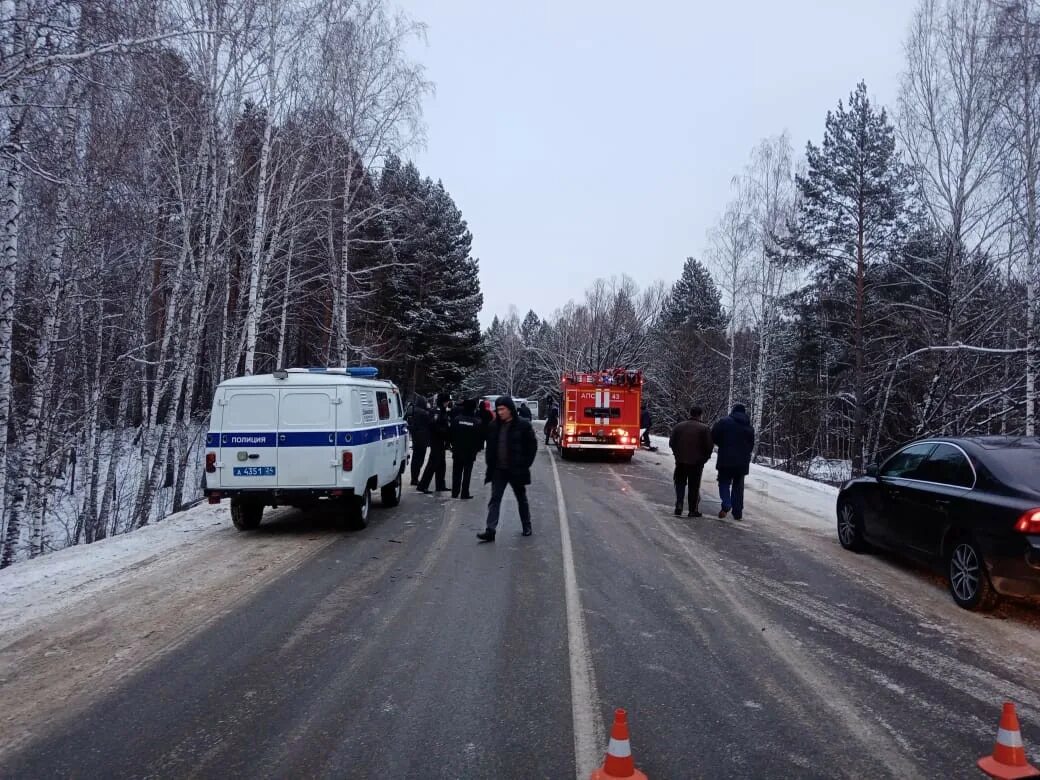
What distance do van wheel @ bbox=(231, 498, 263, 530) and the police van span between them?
0.01 m

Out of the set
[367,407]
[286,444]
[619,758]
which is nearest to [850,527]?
[367,407]

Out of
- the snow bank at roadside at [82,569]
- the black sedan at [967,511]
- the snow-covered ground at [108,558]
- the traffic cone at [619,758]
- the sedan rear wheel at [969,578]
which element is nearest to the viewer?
the traffic cone at [619,758]

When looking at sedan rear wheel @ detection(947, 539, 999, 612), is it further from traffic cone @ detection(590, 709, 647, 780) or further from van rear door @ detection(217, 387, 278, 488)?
van rear door @ detection(217, 387, 278, 488)

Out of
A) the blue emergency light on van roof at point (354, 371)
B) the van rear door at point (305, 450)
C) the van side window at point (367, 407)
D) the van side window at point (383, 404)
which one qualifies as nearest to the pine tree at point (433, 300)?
the van side window at point (383, 404)

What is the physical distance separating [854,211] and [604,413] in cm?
1278

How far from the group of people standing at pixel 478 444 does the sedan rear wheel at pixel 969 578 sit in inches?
180

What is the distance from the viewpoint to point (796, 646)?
5355 millimetres

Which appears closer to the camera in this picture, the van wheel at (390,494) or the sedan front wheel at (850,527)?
the sedan front wheel at (850,527)

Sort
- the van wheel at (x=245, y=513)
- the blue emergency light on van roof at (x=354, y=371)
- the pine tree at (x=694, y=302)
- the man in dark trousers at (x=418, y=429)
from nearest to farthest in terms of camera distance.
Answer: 1. the van wheel at (x=245, y=513)
2. the blue emergency light on van roof at (x=354, y=371)
3. the man in dark trousers at (x=418, y=429)
4. the pine tree at (x=694, y=302)

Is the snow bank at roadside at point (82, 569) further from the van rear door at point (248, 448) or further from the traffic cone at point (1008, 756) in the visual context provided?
the traffic cone at point (1008, 756)

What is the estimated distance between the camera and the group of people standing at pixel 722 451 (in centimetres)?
1112

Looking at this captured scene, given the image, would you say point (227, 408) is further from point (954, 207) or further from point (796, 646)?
point (954, 207)

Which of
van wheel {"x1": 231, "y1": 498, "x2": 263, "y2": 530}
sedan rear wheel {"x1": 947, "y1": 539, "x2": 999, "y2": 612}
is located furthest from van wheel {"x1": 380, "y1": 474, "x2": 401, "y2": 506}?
sedan rear wheel {"x1": 947, "y1": 539, "x2": 999, "y2": 612}

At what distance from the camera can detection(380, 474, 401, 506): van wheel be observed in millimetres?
12125
